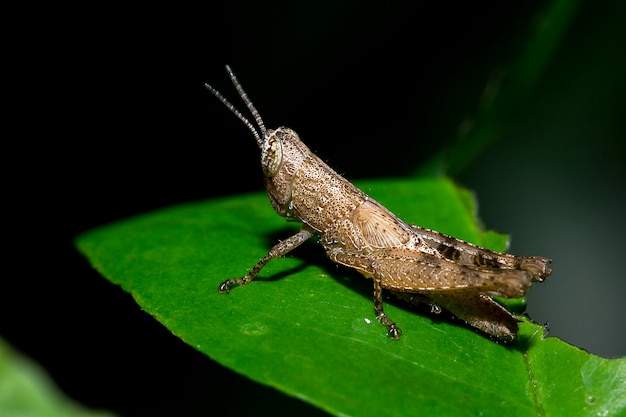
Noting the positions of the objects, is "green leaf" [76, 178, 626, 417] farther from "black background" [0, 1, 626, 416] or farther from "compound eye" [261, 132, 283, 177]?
"black background" [0, 1, 626, 416]

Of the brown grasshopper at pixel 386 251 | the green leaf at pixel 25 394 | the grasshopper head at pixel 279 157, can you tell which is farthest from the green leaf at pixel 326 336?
Answer: the green leaf at pixel 25 394

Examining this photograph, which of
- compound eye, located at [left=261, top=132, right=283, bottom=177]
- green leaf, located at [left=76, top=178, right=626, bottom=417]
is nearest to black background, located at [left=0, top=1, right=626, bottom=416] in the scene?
green leaf, located at [left=76, top=178, right=626, bottom=417]

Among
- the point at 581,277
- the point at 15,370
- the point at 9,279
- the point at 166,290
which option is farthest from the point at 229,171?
the point at 15,370

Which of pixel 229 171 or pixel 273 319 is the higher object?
pixel 229 171

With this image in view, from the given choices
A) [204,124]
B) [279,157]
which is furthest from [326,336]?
[204,124]

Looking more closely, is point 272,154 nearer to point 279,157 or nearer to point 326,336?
point 279,157

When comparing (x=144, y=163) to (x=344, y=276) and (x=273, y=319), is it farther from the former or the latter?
(x=273, y=319)

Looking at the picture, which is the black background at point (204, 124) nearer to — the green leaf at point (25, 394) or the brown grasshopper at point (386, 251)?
the brown grasshopper at point (386, 251)
